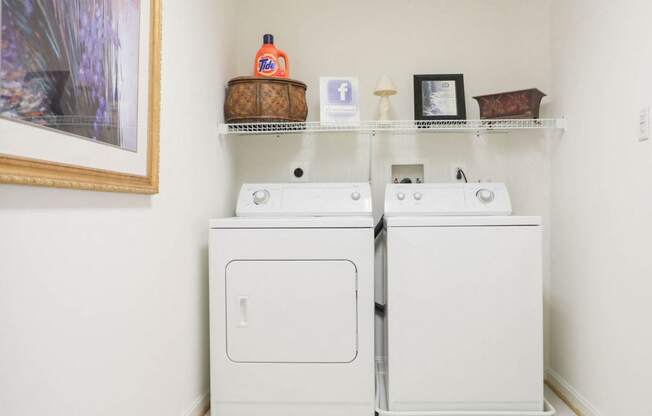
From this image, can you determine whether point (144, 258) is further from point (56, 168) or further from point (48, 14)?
point (48, 14)

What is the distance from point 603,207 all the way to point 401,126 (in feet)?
3.38

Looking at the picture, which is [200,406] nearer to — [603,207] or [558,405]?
[558,405]

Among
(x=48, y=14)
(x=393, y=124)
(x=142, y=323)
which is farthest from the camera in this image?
(x=393, y=124)

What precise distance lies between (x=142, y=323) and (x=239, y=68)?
5.19 feet

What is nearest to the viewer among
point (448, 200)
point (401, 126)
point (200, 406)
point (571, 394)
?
point (200, 406)

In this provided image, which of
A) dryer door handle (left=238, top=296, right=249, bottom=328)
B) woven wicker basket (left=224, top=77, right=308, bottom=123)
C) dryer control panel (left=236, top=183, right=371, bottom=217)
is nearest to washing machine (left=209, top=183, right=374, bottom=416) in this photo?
dryer door handle (left=238, top=296, right=249, bottom=328)

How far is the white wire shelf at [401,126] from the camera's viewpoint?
2.33 m

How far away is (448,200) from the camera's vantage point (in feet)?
7.48

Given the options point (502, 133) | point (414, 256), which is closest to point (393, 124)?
point (502, 133)

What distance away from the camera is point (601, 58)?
75.1 inches

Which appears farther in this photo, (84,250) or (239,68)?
(239,68)

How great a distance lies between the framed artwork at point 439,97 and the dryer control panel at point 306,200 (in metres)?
0.48

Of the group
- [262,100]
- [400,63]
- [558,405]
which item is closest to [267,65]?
[262,100]

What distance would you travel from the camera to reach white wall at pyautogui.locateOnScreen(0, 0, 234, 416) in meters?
1.03
